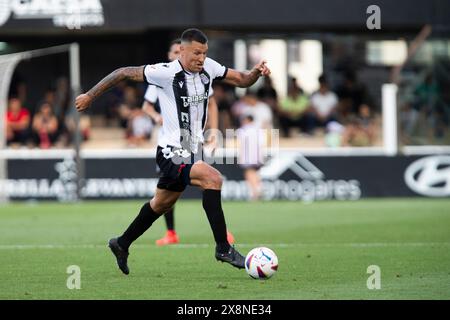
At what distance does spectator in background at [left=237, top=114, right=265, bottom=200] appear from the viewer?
23609mm

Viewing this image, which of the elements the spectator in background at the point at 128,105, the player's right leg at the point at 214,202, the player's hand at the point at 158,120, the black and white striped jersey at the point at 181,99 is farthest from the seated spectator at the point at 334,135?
the player's right leg at the point at 214,202

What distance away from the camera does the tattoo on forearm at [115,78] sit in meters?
9.98

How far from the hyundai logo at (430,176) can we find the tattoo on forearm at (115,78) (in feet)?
49.4

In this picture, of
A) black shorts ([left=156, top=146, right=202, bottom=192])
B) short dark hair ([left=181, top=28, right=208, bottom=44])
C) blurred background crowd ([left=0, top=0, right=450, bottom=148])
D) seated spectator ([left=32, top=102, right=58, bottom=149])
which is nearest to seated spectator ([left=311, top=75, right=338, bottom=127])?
blurred background crowd ([left=0, top=0, right=450, bottom=148])

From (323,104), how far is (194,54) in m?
16.5

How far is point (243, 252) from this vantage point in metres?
12.5

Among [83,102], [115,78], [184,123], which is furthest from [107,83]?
[184,123]

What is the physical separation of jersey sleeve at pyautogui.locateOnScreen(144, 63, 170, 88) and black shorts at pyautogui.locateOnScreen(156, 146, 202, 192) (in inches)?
27.6

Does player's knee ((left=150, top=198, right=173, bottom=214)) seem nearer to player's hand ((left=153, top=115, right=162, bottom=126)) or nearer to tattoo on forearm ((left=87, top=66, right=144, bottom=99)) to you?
tattoo on forearm ((left=87, top=66, right=144, bottom=99))

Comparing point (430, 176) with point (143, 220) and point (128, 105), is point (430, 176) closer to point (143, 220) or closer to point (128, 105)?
point (128, 105)

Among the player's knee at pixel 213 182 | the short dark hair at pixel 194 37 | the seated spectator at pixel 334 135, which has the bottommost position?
the player's knee at pixel 213 182

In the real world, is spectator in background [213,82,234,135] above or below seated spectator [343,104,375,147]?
above

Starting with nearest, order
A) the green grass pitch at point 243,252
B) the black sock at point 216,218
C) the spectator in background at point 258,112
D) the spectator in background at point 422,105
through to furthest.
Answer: the green grass pitch at point 243,252 < the black sock at point 216,218 < the spectator in background at point 258,112 < the spectator in background at point 422,105

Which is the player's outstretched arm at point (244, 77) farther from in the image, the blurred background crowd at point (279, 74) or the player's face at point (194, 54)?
the blurred background crowd at point (279, 74)
